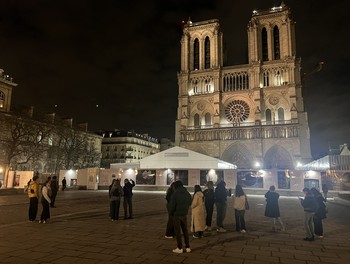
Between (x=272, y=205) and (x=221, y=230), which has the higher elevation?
(x=272, y=205)

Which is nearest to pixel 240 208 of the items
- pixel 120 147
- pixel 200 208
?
pixel 200 208

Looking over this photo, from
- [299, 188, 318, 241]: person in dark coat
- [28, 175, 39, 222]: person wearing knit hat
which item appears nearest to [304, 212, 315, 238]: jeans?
[299, 188, 318, 241]: person in dark coat

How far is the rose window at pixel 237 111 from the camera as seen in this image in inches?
1885

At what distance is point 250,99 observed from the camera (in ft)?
156

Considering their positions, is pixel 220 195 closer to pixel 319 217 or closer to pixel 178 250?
pixel 319 217

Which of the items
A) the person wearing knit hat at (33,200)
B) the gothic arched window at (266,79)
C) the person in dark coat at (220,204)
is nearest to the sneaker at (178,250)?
the person in dark coat at (220,204)

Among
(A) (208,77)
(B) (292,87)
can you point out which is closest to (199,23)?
(A) (208,77)

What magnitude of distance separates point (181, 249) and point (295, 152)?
40.5 meters

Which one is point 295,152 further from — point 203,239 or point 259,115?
point 203,239

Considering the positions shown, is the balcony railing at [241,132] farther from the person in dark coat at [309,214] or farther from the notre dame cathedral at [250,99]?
the person in dark coat at [309,214]

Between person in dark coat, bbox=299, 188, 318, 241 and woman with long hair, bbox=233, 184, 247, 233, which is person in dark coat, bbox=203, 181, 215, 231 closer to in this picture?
woman with long hair, bbox=233, 184, 247, 233

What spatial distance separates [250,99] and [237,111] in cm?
300

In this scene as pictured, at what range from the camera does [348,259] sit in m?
5.80

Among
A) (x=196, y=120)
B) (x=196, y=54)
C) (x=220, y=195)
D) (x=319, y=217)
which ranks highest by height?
(x=196, y=54)
